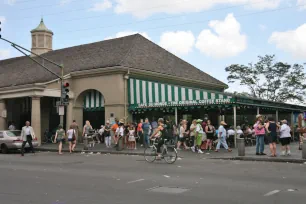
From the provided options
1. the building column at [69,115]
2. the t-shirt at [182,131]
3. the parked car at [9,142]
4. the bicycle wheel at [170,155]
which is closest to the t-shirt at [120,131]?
the t-shirt at [182,131]

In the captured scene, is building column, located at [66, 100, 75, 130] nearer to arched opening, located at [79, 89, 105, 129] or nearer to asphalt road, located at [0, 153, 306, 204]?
arched opening, located at [79, 89, 105, 129]

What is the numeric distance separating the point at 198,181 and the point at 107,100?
16.4m

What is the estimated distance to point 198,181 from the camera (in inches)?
366

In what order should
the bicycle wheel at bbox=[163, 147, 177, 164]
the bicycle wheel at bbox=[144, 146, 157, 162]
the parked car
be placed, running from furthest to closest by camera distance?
the parked car, the bicycle wheel at bbox=[144, 146, 157, 162], the bicycle wheel at bbox=[163, 147, 177, 164]

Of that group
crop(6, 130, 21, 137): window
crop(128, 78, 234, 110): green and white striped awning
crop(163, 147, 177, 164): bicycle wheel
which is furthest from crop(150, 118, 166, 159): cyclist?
crop(6, 130, 21, 137): window

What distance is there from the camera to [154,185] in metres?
8.77

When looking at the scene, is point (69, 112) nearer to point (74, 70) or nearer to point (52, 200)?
point (74, 70)

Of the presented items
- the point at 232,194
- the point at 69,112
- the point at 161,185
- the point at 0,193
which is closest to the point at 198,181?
the point at 161,185

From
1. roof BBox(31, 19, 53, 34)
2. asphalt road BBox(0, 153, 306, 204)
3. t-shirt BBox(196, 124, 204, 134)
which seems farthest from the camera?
roof BBox(31, 19, 53, 34)

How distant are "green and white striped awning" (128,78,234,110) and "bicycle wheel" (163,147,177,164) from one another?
7.46 m

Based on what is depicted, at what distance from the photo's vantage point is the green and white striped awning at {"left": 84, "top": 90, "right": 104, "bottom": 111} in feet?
86.5

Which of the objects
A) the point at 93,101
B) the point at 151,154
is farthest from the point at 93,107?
the point at 151,154

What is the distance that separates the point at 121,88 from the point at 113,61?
2422mm

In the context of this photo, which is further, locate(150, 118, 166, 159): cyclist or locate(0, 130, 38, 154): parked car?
locate(0, 130, 38, 154): parked car
